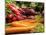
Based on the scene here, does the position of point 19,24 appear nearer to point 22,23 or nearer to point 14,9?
point 22,23

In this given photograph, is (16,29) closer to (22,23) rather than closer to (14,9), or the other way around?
(22,23)

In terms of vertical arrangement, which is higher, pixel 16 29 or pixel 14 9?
pixel 14 9

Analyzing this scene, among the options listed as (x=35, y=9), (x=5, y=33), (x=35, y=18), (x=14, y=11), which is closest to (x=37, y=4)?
(x=35, y=9)

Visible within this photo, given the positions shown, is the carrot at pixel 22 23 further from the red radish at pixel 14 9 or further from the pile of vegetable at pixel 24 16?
the red radish at pixel 14 9

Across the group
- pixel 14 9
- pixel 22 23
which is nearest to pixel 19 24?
pixel 22 23

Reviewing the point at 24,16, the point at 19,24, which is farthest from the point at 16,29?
the point at 24,16

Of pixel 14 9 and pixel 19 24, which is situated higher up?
pixel 14 9

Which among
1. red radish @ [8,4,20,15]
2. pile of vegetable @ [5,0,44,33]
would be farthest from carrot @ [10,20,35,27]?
red radish @ [8,4,20,15]
